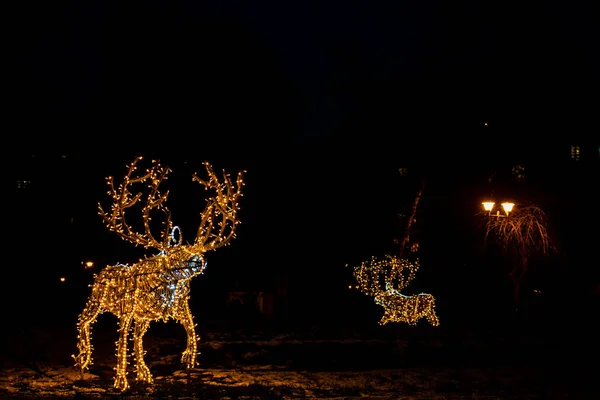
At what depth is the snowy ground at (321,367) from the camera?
882 centimetres

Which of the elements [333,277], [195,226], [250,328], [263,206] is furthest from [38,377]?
[333,277]

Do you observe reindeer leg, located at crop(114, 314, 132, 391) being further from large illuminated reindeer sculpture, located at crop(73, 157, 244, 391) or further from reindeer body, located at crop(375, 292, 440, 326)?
reindeer body, located at crop(375, 292, 440, 326)

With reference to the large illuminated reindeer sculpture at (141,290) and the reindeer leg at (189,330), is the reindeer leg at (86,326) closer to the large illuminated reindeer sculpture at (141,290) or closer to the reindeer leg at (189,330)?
the large illuminated reindeer sculpture at (141,290)

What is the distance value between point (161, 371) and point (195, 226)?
1103 centimetres

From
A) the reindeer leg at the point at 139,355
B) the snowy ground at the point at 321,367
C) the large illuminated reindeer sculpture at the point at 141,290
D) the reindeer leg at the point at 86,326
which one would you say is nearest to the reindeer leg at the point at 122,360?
the large illuminated reindeer sculpture at the point at 141,290

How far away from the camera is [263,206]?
23.0 metres

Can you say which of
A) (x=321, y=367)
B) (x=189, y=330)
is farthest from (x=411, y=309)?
(x=189, y=330)

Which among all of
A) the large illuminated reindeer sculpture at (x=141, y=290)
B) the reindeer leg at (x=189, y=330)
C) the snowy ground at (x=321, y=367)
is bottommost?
the snowy ground at (x=321, y=367)

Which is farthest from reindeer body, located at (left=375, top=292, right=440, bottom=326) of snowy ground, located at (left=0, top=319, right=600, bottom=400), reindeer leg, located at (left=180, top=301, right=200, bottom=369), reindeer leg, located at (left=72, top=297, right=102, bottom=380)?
reindeer leg, located at (left=72, top=297, right=102, bottom=380)

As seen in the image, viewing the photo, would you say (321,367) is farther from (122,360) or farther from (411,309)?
(411,309)

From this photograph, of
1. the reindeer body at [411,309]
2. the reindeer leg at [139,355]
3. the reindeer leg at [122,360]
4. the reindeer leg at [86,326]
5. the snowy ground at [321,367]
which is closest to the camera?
the snowy ground at [321,367]

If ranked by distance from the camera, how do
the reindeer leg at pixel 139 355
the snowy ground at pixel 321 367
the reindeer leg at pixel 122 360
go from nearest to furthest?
the snowy ground at pixel 321 367
the reindeer leg at pixel 122 360
the reindeer leg at pixel 139 355

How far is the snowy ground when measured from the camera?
8.82 m

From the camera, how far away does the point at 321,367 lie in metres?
11.1
